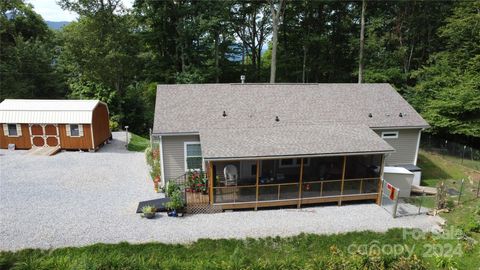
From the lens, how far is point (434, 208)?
1282 centimetres

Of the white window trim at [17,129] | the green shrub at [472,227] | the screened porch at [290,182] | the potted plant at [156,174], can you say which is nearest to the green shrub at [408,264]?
the green shrub at [472,227]

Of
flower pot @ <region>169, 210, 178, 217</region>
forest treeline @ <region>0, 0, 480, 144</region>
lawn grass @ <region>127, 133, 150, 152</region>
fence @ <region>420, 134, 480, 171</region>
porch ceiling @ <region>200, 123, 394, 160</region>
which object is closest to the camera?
flower pot @ <region>169, 210, 178, 217</region>

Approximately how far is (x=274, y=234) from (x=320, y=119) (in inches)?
276

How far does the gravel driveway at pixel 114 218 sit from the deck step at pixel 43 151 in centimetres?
294

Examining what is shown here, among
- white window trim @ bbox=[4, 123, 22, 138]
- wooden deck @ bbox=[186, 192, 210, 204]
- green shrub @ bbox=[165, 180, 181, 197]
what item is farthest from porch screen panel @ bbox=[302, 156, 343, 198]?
white window trim @ bbox=[4, 123, 22, 138]

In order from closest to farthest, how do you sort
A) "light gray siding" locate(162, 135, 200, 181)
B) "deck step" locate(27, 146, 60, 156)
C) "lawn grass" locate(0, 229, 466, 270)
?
"lawn grass" locate(0, 229, 466, 270)
"light gray siding" locate(162, 135, 200, 181)
"deck step" locate(27, 146, 60, 156)

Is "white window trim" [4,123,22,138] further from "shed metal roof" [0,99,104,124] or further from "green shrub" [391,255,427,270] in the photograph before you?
"green shrub" [391,255,427,270]

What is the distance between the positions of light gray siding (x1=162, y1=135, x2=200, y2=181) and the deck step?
30.4 feet

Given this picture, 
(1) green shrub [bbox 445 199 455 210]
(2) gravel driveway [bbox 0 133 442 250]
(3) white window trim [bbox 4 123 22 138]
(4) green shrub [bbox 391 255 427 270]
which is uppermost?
(3) white window trim [bbox 4 123 22 138]

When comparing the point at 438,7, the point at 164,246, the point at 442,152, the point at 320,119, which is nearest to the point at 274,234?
the point at 164,246

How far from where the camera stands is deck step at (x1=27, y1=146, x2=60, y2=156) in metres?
18.6

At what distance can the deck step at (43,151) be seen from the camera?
18.6 meters

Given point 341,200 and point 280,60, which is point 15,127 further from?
point 280,60

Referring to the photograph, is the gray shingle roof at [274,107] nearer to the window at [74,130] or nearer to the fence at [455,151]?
the fence at [455,151]
